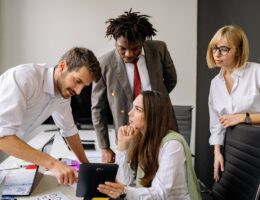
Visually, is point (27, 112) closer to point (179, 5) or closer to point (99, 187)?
point (99, 187)

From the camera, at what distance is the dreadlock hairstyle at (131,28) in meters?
1.72

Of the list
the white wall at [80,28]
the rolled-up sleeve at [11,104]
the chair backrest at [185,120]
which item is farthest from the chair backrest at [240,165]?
the white wall at [80,28]

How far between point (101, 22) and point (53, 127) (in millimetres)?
1219

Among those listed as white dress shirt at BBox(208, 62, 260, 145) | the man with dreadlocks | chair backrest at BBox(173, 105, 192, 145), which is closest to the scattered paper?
the man with dreadlocks

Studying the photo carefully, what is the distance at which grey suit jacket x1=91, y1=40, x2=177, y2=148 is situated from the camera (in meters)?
1.89

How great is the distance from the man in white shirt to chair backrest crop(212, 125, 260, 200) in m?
0.71

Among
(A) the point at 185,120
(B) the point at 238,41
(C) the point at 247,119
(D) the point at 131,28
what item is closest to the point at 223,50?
(B) the point at 238,41

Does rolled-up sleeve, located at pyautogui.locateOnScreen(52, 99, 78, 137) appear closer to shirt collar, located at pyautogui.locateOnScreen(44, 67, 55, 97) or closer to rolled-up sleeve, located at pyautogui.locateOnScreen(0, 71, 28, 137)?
shirt collar, located at pyautogui.locateOnScreen(44, 67, 55, 97)

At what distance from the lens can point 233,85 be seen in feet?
5.96

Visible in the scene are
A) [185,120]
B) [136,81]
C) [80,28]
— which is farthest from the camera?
[80,28]

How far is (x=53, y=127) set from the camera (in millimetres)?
3443

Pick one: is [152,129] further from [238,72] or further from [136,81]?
[238,72]

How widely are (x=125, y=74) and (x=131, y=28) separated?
276 millimetres

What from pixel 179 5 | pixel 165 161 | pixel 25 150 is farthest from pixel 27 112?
pixel 179 5
